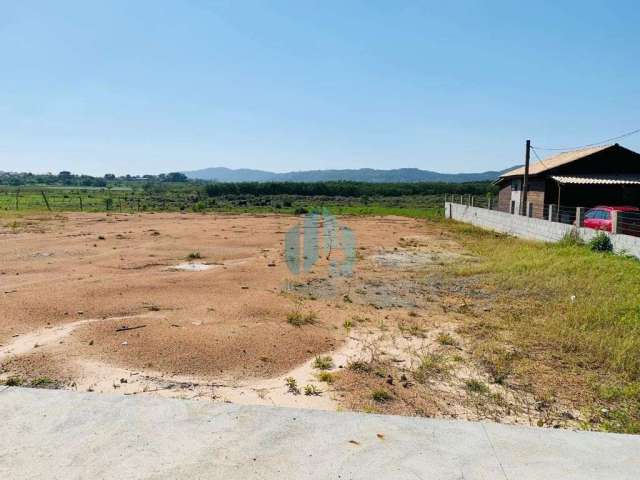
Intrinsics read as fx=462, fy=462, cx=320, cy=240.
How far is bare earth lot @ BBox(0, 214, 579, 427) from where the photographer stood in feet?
14.6

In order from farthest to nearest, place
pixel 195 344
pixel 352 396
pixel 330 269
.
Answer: pixel 330 269
pixel 195 344
pixel 352 396

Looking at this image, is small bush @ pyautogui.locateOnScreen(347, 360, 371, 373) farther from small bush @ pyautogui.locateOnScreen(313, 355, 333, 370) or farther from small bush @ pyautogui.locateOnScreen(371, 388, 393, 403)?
small bush @ pyautogui.locateOnScreen(371, 388, 393, 403)

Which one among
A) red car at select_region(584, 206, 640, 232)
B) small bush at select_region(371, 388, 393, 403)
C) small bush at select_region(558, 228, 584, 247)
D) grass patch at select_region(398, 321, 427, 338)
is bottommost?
grass patch at select_region(398, 321, 427, 338)

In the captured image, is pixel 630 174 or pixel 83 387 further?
pixel 630 174

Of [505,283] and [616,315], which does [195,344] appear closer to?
[616,315]

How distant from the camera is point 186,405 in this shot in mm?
3445

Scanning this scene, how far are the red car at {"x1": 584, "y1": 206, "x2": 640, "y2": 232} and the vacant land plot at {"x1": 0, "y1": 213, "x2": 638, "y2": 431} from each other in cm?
159

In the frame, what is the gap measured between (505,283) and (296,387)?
680cm

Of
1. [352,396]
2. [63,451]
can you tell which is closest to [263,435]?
[63,451]

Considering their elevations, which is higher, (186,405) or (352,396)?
(186,405)

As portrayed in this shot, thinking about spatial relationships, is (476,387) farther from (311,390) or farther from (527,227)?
(527,227)

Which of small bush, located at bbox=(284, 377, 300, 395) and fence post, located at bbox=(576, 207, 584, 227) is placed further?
fence post, located at bbox=(576, 207, 584, 227)

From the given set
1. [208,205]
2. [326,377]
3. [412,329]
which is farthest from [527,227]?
[208,205]

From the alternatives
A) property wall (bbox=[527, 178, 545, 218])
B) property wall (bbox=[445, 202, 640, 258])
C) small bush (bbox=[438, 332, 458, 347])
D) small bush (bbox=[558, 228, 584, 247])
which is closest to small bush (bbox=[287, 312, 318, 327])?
small bush (bbox=[438, 332, 458, 347])
